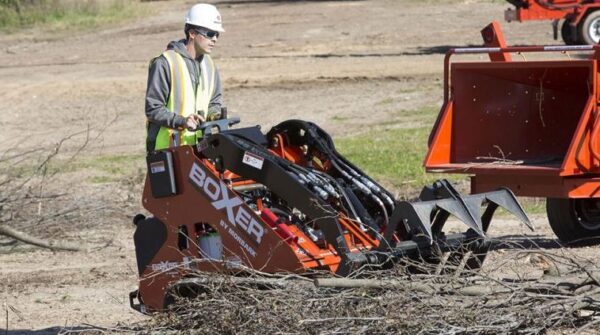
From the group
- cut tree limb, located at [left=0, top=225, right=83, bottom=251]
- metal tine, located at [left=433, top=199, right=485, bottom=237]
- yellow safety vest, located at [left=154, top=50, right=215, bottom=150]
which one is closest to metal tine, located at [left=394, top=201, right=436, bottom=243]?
metal tine, located at [left=433, top=199, right=485, bottom=237]

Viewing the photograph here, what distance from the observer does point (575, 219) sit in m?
10.4

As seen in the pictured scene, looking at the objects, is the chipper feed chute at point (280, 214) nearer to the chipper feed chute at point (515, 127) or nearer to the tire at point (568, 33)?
the chipper feed chute at point (515, 127)

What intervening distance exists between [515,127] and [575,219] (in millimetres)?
874

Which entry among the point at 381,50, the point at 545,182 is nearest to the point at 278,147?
the point at 545,182

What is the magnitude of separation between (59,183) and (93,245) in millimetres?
3171

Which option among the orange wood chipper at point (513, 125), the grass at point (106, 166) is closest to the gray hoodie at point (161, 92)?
the orange wood chipper at point (513, 125)

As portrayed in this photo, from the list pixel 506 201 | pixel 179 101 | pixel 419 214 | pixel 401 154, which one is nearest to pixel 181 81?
pixel 179 101

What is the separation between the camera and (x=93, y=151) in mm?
16875

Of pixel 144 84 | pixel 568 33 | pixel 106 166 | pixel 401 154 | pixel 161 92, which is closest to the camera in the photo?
pixel 161 92

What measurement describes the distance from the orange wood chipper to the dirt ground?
2.74 ft

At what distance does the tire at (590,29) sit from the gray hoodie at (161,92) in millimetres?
15500

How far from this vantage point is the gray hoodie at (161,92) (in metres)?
7.82

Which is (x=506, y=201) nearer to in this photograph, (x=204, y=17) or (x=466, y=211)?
(x=466, y=211)

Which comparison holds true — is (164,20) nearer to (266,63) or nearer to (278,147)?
(266,63)
